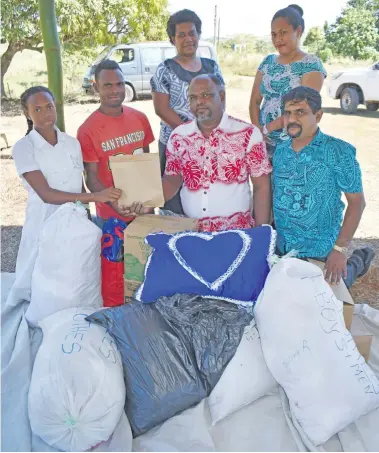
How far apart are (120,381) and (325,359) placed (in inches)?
30.6

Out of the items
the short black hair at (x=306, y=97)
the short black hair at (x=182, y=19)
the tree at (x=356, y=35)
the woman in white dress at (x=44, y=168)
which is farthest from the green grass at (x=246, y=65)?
the short black hair at (x=306, y=97)

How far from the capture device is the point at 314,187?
222 centimetres

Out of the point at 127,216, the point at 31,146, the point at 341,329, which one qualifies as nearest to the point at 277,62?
the point at 127,216

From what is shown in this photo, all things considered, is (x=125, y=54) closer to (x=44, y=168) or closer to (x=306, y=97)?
(x=44, y=168)

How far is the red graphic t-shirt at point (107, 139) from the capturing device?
2.62 m

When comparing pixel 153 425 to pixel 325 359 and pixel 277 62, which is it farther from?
pixel 277 62

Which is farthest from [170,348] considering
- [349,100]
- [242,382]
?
[349,100]

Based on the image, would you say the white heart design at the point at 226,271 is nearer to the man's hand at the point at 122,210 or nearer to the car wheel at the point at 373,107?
the man's hand at the point at 122,210

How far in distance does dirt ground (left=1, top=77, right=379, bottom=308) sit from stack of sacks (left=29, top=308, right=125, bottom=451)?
2.00 meters

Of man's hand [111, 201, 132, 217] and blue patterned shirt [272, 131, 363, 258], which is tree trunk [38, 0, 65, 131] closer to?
man's hand [111, 201, 132, 217]

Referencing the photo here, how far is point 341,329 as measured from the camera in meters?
1.85

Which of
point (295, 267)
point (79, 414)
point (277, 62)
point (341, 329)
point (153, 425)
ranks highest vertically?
point (277, 62)

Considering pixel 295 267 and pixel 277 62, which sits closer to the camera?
pixel 295 267

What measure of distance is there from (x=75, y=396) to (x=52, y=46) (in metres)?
2.27
